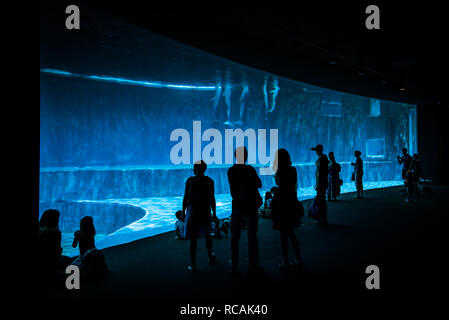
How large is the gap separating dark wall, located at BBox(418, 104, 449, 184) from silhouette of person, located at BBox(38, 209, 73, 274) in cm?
1839

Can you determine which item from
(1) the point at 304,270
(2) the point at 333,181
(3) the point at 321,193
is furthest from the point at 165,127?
(1) the point at 304,270

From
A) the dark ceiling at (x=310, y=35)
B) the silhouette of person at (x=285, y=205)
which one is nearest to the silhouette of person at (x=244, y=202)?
the silhouette of person at (x=285, y=205)

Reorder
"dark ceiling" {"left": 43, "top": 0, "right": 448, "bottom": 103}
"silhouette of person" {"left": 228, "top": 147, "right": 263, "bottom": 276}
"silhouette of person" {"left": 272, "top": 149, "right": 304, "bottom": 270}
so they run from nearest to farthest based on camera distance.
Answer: "silhouette of person" {"left": 228, "top": 147, "right": 263, "bottom": 276} → "silhouette of person" {"left": 272, "top": 149, "right": 304, "bottom": 270} → "dark ceiling" {"left": 43, "top": 0, "right": 448, "bottom": 103}

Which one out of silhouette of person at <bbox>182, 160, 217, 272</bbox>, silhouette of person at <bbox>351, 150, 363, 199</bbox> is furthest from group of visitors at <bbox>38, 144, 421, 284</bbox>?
silhouette of person at <bbox>351, 150, 363, 199</bbox>

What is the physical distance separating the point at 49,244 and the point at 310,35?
7.03m

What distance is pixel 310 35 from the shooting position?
24.8 feet

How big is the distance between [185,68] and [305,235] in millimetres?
8678

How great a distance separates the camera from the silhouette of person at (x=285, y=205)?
13.8 ft

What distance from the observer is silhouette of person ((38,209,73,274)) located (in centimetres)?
380

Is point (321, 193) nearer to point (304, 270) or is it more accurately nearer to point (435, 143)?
point (304, 270)

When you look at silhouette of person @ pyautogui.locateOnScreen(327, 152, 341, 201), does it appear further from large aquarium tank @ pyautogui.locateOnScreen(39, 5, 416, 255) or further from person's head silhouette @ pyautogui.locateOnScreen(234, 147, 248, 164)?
person's head silhouette @ pyautogui.locateOnScreen(234, 147, 248, 164)

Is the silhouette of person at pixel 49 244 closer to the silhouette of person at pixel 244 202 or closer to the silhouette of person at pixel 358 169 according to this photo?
the silhouette of person at pixel 244 202

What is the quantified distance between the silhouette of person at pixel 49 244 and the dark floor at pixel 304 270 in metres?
0.49
